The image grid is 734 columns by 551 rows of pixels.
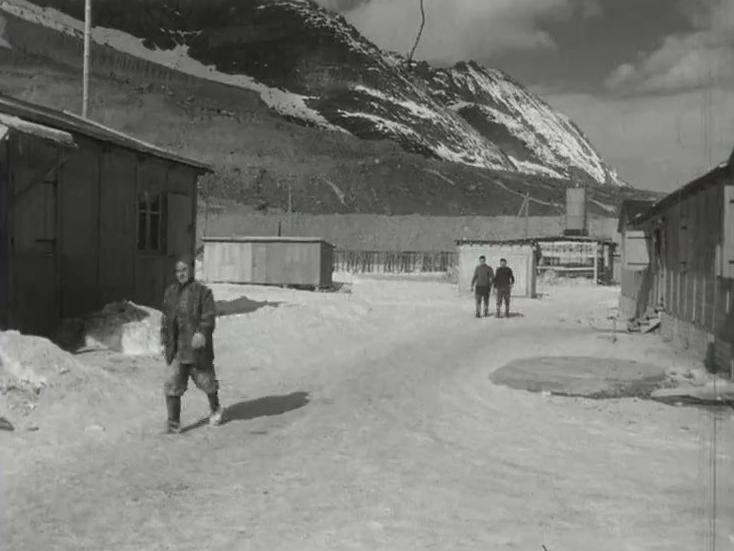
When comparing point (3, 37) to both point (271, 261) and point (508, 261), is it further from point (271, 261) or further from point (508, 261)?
point (508, 261)

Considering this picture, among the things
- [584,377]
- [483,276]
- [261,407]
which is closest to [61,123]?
[261,407]

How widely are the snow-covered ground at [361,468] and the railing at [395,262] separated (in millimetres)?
45995

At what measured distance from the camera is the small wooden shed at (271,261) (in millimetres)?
33094

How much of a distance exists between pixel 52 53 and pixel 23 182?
504ft

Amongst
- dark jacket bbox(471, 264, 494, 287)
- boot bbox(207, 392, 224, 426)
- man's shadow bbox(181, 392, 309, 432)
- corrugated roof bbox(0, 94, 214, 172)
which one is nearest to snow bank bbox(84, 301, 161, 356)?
corrugated roof bbox(0, 94, 214, 172)

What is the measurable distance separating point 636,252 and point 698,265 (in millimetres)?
6887

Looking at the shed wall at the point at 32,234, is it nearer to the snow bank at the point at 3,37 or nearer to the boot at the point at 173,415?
the boot at the point at 173,415

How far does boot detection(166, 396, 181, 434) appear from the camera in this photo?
24.5ft

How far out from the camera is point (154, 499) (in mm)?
5441

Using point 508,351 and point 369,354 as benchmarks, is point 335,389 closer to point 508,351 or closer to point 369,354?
point 369,354

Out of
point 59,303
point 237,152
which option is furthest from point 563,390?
point 237,152

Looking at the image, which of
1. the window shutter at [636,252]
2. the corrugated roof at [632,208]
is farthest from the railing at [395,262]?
the window shutter at [636,252]

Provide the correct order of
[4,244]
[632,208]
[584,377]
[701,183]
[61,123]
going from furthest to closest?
[632,208] < [701,183] < [61,123] < [584,377] < [4,244]

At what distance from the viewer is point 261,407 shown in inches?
355
